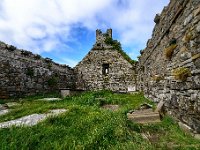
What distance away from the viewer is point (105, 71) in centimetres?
1961

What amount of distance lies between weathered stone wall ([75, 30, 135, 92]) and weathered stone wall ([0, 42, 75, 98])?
3963 millimetres

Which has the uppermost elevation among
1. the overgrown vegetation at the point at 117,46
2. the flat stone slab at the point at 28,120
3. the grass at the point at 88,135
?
the overgrown vegetation at the point at 117,46

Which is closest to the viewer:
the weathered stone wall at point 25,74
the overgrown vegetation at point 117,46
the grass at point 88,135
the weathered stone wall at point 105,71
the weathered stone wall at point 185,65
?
the grass at point 88,135

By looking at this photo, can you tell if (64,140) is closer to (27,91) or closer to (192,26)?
(192,26)

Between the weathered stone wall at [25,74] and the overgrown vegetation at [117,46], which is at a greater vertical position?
the overgrown vegetation at [117,46]

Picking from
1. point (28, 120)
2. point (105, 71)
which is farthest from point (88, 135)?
point (105, 71)

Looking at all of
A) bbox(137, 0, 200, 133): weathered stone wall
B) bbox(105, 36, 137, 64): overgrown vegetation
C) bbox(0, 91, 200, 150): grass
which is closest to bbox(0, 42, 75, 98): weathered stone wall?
bbox(0, 91, 200, 150): grass

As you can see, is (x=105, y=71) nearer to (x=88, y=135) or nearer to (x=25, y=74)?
(x=25, y=74)

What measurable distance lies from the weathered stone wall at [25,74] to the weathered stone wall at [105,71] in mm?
3963

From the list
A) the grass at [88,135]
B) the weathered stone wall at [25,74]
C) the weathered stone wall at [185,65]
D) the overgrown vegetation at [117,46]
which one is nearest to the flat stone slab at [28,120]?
the grass at [88,135]

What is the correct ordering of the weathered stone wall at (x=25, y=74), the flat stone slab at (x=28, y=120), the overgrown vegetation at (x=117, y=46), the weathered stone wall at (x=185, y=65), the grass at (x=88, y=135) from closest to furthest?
1. the grass at (x=88, y=135)
2. the weathered stone wall at (x=185, y=65)
3. the flat stone slab at (x=28, y=120)
4. the weathered stone wall at (x=25, y=74)
5. the overgrown vegetation at (x=117, y=46)

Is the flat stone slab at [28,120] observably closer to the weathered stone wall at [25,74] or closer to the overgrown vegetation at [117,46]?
the weathered stone wall at [25,74]

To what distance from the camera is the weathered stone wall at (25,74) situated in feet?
34.8

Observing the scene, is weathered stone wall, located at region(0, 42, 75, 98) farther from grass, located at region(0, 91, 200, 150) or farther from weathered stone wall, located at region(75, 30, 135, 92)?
grass, located at region(0, 91, 200, 150)
